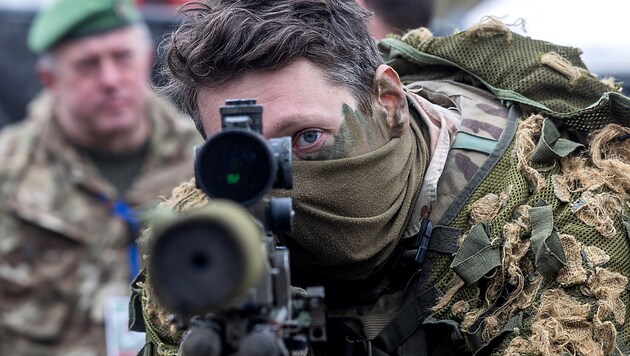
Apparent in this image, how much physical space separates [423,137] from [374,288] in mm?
464

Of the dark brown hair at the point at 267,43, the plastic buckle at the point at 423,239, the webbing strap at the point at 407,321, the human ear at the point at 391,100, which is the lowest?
the webbing strap at the point at 407,321

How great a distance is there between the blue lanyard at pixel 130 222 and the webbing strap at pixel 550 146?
342cm

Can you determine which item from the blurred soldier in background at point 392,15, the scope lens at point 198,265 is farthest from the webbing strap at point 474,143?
the blurred soldier in background at point 392,15

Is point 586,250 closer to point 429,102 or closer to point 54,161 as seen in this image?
point 429,102

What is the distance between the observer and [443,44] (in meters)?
3.92

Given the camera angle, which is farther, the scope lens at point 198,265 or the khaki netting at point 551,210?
the khaki netting at point 551,210

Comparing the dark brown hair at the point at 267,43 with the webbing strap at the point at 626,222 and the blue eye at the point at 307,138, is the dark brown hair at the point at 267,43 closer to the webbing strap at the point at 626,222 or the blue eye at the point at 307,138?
the blue eye at the point at 307,138

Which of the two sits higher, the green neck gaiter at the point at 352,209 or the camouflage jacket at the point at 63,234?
the green neck gaiter at the point at 352,209

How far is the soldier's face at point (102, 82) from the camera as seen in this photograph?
21.9 ft

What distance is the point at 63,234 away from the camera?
6.61 meters

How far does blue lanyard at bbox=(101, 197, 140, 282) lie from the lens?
6488 millimetres

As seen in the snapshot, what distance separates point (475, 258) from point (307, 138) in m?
0.55

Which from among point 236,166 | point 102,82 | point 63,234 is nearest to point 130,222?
point 63,234

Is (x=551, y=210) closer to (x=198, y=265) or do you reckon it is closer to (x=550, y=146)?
(x=550, y=146)
